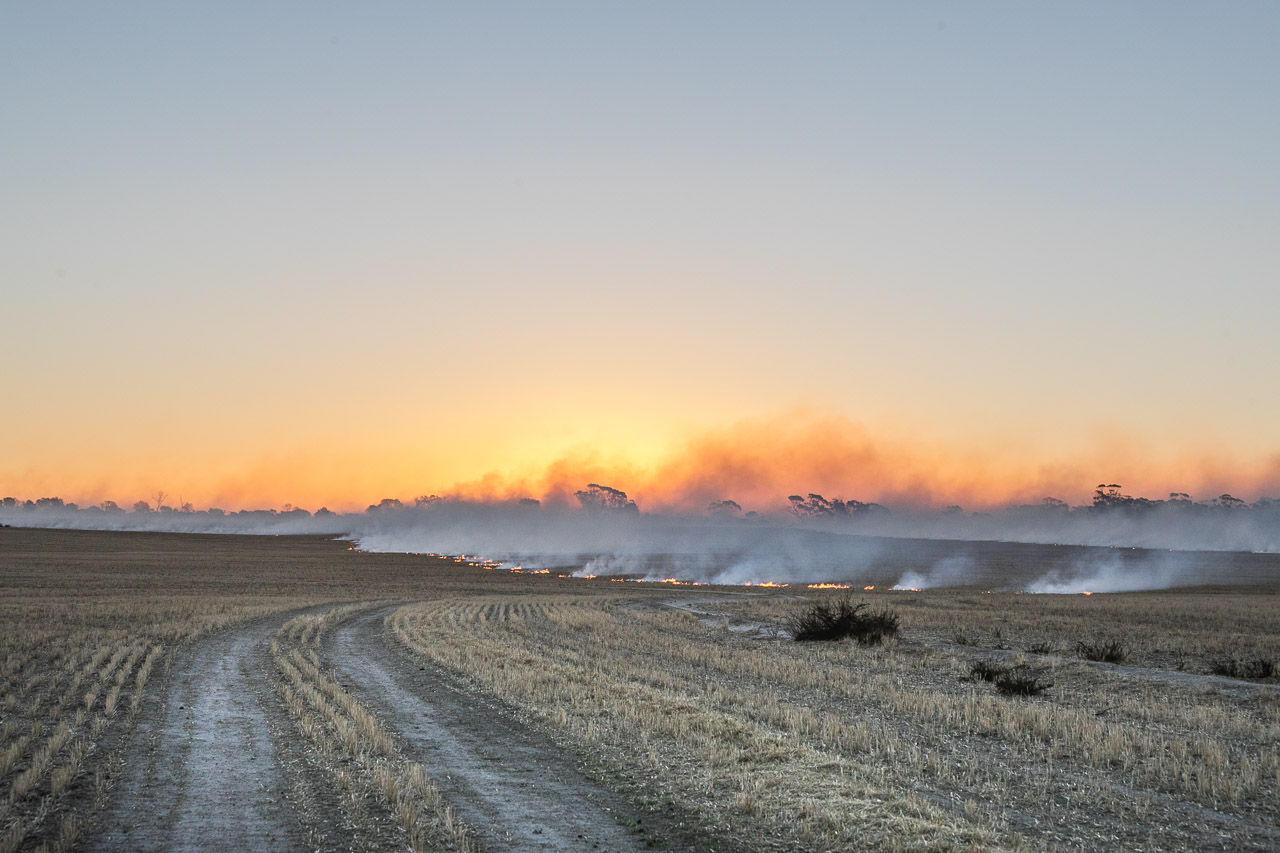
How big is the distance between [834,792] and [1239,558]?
224165 millimetres

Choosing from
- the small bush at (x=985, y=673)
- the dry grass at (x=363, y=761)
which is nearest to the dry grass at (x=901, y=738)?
the small bush at (x=985, y=673)

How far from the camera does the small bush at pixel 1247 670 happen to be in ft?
77.7

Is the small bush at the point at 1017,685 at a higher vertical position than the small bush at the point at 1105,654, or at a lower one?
higher

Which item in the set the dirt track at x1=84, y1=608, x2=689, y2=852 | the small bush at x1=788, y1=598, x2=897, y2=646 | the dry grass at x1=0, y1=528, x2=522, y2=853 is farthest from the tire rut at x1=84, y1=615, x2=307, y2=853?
the small bush at x1=788, y1=598, x2=897, y2=646

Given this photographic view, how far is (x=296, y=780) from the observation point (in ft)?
38.9

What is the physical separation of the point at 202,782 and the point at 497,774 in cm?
398

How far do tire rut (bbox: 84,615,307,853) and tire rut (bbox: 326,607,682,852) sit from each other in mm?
2099

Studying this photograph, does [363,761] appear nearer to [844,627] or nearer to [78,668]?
[78,668]

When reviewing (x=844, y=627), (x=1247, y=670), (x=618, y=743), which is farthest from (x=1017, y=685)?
(x=844, y=627)

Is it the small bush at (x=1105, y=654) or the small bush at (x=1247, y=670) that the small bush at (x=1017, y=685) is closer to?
the small bush at (x=1247, y=670)

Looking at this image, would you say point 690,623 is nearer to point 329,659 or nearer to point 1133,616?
point 329,659

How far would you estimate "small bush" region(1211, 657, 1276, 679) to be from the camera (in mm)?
23688

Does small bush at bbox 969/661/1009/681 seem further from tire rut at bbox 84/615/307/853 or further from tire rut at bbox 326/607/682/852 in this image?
tire rut at bbox 84/615/307/853

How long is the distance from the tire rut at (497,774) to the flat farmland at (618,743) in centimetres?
6
